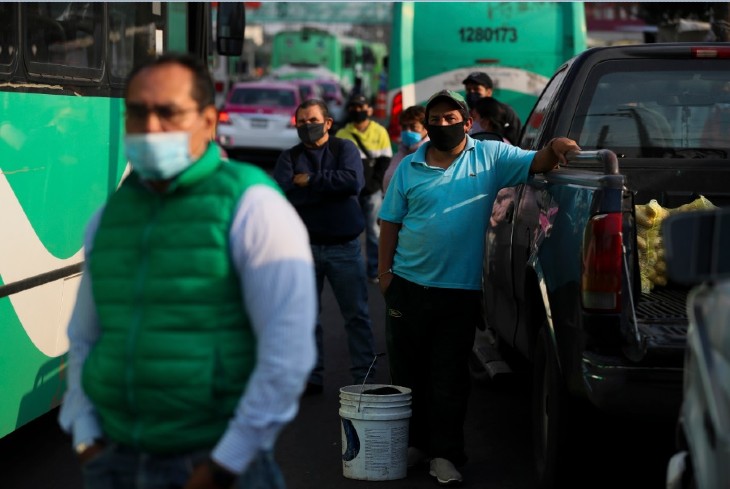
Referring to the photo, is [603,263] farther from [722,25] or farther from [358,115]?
[722,25]

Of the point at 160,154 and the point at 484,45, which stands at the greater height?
the point at 484,45

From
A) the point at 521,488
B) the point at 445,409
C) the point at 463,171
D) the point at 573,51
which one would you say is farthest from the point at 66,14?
the point at 573,51

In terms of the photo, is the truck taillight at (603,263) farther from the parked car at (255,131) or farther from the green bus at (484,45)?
the parked car at (255,131)

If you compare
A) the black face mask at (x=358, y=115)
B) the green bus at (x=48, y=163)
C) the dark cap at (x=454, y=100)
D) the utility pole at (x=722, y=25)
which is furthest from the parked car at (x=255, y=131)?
the dark cap at (x=454, y=100)

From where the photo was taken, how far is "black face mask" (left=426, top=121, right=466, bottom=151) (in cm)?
628

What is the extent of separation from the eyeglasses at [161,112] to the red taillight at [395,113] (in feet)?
41.6

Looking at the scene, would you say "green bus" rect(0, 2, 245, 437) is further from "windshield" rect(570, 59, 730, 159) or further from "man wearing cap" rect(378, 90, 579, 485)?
"windshield" rect(570, 59, 730, 159)

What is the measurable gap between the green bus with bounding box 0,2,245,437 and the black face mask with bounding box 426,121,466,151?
183 centimetres

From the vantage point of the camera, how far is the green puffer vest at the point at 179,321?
3205 mm

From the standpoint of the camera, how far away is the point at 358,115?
12766mm

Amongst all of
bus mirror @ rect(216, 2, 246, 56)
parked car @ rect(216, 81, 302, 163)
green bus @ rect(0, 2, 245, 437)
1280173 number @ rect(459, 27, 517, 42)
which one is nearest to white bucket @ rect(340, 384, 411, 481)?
green bus @ rect(0, 2, 245, 437)

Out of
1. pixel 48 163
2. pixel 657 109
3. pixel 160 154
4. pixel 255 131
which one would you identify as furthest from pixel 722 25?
pixel 255 131

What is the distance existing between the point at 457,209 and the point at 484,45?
11247 millimetres

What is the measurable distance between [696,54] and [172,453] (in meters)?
4.31
